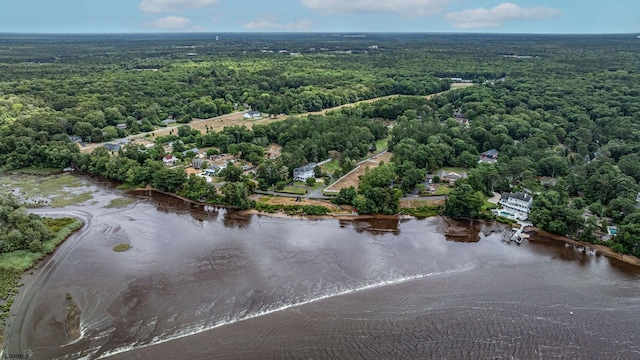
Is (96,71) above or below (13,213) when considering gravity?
above

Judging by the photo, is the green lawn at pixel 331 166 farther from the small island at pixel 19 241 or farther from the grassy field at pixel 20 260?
the small island at pixel 19 241

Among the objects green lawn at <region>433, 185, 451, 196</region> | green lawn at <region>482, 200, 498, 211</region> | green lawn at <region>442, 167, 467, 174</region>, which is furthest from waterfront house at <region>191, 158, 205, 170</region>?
green lawn at <region>482, 200, 498, 211</region>

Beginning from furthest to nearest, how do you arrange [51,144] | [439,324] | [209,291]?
[51,144], [209,291], [439,324]

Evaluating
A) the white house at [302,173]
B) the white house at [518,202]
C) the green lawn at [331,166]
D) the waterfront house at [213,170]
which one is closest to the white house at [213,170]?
the waterfront house at [213,170]

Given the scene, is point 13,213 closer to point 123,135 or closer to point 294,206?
point 294,206

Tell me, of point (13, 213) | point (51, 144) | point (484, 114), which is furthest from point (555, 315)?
point (51, 144)

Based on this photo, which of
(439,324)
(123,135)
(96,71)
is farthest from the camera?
(96,71)

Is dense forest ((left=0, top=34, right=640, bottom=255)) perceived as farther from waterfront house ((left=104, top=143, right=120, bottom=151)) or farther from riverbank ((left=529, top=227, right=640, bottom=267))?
waterfront house ((left=104, top=143, right=120, bottom=151))
